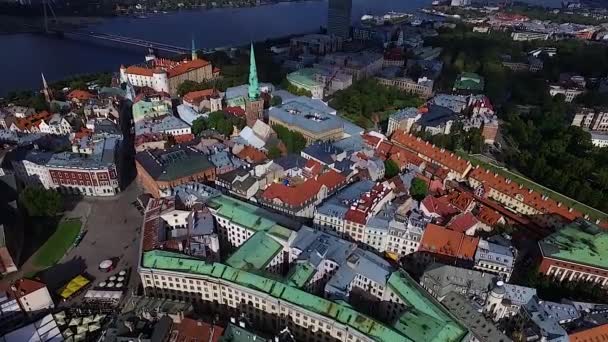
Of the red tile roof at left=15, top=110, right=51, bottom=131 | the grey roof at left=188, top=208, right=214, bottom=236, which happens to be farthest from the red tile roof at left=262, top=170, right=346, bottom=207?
the red tile roof at left=15, top=110, right=51, bottom=131

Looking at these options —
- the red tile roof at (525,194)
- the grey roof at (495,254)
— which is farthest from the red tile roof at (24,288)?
the red tile roof at (525,194)

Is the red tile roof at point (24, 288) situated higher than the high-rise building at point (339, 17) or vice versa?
the high-rise building at point (339, 17)

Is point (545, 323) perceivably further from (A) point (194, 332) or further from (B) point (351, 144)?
(B) point (351, 144)

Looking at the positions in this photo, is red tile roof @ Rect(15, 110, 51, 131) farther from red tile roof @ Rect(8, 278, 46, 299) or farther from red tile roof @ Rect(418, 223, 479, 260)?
red tile roof @ Rect(418, 223, 479, 260)

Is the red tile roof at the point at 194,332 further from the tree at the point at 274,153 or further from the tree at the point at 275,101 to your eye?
the tree at the point at 275,101

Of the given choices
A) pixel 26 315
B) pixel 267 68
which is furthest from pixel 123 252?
pixel 267 68

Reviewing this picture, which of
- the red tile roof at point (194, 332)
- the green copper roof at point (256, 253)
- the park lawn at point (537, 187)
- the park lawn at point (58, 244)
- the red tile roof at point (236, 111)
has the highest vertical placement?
the red tile roof at point (236, 111)
